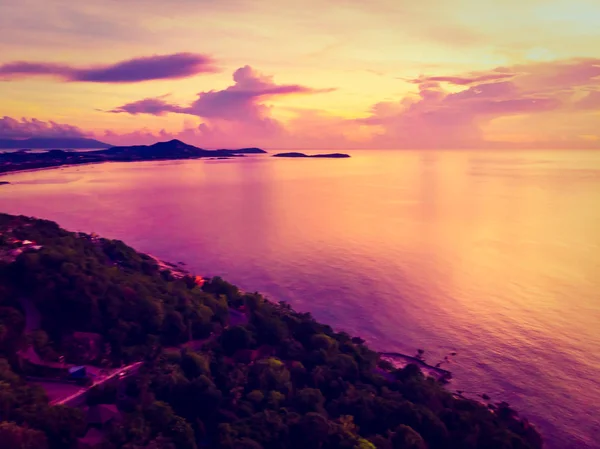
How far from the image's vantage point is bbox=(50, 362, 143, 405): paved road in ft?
82.9

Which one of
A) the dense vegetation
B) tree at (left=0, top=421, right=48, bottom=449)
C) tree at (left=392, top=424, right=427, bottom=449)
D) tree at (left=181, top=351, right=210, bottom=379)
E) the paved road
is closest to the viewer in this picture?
tree at (left=0, top=421, right=48, bottom=449)

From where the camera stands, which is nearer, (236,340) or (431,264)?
(236,340)

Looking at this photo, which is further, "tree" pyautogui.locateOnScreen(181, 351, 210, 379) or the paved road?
"tree" pyautogui.locateOnScreen(181, 351, 210, 379)

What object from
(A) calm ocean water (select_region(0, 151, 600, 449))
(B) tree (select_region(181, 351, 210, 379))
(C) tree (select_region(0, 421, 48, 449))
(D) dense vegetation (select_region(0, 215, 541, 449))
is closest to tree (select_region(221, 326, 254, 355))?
(D) dense vegetation (select_region(0, 215, 541, 449))

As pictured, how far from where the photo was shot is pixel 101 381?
27281 millimetres

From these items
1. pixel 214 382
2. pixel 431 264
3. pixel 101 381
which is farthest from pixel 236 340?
pixel 431 264

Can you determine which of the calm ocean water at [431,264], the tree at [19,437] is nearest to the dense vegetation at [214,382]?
the tree at [19,437]

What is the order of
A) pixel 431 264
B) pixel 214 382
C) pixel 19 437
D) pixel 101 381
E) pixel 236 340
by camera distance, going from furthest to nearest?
pixel 431 264, pixel 236 340, pixel 214 382, pixel 101 381, pixel 19 437

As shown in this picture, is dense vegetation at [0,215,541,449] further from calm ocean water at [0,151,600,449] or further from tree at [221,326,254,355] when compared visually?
calm ocean water at [0,151,600,449]

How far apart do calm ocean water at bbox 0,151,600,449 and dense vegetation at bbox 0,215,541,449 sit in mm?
5250

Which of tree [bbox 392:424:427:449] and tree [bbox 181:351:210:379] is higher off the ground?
tree [bbox 181:351:210:379]

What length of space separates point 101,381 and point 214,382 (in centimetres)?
726

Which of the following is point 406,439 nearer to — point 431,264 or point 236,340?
point 236,340

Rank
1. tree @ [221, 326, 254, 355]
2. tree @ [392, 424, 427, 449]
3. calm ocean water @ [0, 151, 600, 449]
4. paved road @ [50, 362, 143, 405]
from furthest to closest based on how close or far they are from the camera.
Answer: calm ocean water @ [0, 151, 600, 449], tree @ [221, 326, 254, 355], paved road @ [50, 362, 143, 405], tree @ [392, 424, 427, 449]
